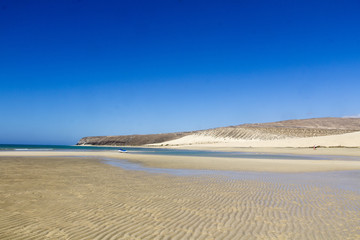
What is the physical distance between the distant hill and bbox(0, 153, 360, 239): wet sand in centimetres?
9812

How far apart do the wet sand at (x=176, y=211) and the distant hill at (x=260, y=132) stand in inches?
3863

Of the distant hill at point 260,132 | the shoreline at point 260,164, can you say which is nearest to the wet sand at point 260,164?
the shoreline at point 260,164

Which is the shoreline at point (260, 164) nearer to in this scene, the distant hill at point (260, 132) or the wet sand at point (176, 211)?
the wet sand at point (176, 211)

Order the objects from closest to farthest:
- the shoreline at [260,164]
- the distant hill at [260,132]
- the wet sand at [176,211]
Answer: the wet sand at [176,211]
the shoreline at [260,164]
the distant hill at [260,132]

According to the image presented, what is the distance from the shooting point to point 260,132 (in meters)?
111

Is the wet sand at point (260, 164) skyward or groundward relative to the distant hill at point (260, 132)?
groundward

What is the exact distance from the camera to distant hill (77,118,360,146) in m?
108

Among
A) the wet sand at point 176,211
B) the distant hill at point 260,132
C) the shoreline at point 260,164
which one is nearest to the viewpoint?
the wet sand at point 176,211

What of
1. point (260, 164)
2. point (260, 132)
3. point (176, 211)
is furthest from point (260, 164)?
point (260, 132)

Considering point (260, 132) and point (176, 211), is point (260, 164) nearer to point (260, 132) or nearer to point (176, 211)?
point (176, 211)

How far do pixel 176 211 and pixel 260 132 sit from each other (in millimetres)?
108462

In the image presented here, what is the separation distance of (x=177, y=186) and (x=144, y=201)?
3199mm

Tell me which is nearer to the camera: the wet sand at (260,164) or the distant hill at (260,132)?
the wet sand at (260,164)

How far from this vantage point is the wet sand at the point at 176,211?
6043 mm
